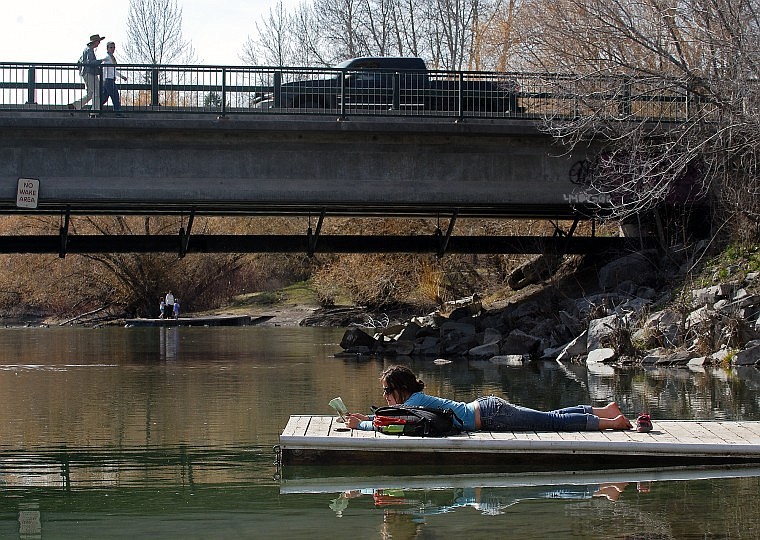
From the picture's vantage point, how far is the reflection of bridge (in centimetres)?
2877

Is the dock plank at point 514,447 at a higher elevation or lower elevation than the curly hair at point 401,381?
lower

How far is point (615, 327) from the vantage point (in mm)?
28469

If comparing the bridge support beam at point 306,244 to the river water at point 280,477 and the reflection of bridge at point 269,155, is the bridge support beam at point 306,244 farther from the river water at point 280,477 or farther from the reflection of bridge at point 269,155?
the river water at point 280,477

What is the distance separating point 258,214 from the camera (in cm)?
3453

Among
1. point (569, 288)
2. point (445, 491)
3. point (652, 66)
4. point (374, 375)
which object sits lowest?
point (445, 491)

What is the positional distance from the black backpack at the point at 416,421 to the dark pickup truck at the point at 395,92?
1735cm

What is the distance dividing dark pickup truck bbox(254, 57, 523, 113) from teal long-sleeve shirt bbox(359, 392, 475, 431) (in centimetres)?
1713

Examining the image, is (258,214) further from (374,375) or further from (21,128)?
(374,375)

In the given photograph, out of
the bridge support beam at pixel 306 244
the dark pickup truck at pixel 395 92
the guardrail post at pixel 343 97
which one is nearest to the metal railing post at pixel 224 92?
the dark pickup truck at pixel 395 92

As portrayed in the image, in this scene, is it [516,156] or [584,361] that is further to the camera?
[516,156]

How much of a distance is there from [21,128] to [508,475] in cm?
1923

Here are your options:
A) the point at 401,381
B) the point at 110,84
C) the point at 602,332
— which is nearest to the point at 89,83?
the point at 110,84

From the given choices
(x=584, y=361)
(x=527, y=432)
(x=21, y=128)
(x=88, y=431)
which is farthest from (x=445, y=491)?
(x=21, y=128)

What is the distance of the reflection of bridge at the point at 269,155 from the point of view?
28766 millimetres
